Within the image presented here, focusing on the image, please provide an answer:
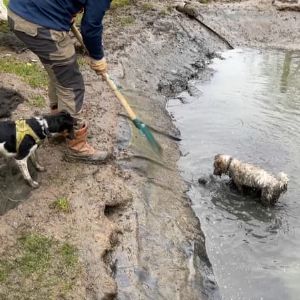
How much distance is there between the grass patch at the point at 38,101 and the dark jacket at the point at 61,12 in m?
2.63

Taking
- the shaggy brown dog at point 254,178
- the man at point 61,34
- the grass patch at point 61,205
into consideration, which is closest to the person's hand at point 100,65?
the man at point 61,34

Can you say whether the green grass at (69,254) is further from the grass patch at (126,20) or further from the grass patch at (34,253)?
the grass patch at (126,20)

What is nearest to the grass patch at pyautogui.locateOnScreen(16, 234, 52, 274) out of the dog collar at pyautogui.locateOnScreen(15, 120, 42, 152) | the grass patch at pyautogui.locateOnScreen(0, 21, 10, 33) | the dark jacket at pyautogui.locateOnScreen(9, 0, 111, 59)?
the dog collar at pyautogui.locateOnScreen(15, 120, 42, 152)

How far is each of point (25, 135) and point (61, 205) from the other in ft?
3.08

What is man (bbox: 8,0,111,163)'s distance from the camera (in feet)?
18.4

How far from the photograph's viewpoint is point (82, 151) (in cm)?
685

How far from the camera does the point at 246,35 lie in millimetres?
15867

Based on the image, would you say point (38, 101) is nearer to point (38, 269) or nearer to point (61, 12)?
point (61, 12)

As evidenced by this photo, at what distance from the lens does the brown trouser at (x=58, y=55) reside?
18.7 feet

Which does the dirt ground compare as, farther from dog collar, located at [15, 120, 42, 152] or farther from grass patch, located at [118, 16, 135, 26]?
grass patch, located at [118, 16, 135, 26]

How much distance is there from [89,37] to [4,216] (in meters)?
2.31

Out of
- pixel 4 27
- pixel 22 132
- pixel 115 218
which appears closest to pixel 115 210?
pixel 115 218

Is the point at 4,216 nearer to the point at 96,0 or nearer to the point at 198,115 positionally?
the point at 96,0

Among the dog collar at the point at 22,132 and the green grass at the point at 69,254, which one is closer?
the green grass at the point at 69,254
